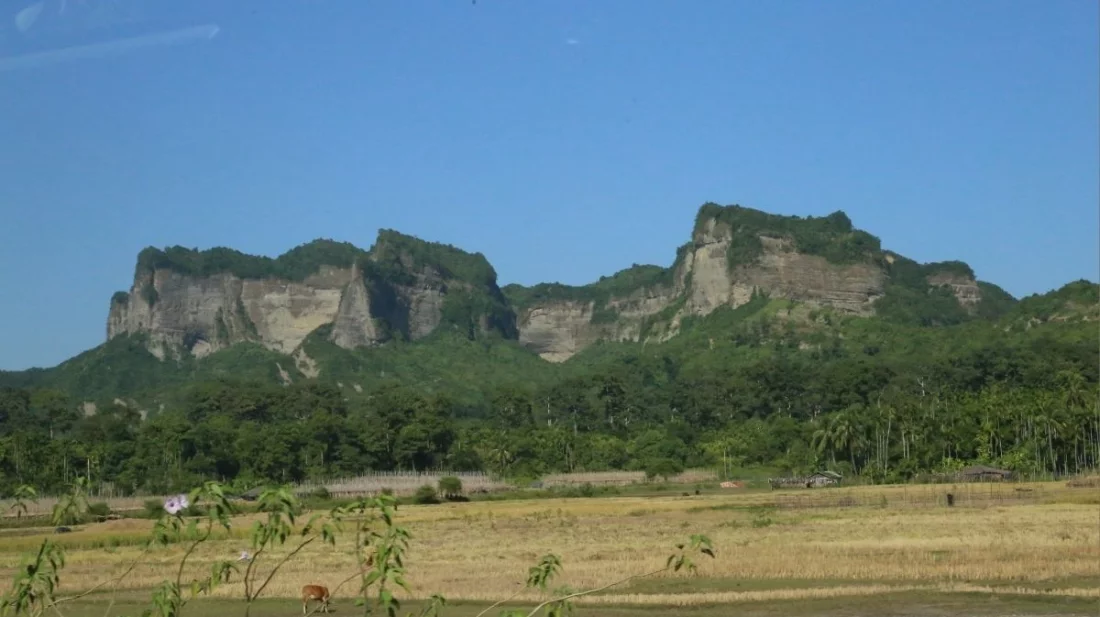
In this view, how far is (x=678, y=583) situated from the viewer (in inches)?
1271

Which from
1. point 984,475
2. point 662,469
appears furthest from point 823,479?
point 662,469

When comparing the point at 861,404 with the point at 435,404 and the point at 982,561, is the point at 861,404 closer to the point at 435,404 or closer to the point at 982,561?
the point at 435,404

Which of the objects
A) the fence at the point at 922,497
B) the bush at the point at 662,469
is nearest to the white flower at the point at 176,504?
the fence at the point at 922,497

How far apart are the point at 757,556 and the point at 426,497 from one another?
2012 inches

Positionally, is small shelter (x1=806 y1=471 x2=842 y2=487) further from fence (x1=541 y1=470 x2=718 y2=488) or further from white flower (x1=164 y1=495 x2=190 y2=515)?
white flower (x1=164 y1=495 x2=190 y2=515)

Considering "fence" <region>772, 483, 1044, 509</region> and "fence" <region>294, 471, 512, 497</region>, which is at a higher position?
"fence" <region>294, 471, 512, 497</region>

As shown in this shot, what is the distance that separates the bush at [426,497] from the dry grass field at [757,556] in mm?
18041

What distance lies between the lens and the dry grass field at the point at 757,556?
2838cm

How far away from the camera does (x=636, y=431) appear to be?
5576 inches

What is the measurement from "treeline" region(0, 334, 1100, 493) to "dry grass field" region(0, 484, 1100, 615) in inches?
1151

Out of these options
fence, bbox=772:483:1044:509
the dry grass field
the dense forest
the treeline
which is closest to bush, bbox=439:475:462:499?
the treeline

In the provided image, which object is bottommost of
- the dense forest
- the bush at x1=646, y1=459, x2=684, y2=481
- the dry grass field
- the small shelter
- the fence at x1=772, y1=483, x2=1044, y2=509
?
the dry grass field

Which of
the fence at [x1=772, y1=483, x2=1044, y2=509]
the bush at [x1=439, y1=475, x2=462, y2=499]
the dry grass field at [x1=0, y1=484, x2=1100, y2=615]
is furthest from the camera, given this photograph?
the bush at [x1=439, y1=475, x2=462, y2=499]

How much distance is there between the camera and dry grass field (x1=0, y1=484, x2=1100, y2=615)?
93.1 ft
